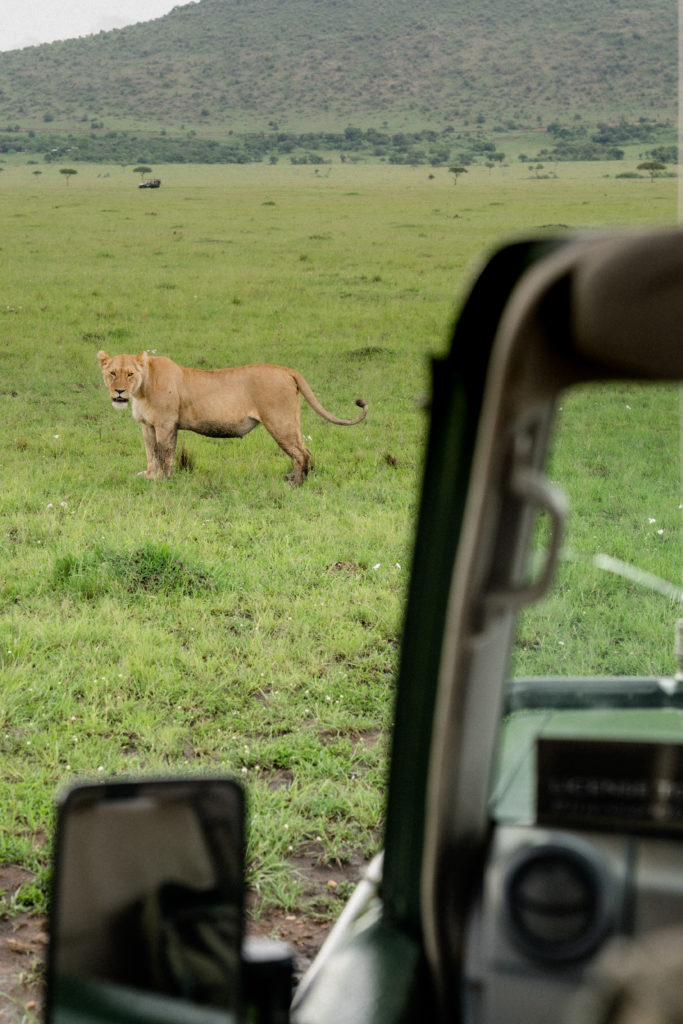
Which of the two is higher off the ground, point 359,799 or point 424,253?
point 424,253

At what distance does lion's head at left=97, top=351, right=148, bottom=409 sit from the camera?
666 cm

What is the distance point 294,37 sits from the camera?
7169 cm

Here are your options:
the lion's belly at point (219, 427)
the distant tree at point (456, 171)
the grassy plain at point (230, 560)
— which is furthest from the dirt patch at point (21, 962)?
the distant tree at point (456, 171)

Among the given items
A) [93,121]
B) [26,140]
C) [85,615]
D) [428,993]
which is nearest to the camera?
[428,993]

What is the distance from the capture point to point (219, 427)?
278 inches

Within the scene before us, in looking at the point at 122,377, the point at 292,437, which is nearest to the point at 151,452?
the point at 122,377

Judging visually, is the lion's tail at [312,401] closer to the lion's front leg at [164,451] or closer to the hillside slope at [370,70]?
the lion's front leg at [164,451]

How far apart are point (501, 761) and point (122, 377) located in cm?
602

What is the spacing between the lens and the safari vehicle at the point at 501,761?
2.31ft

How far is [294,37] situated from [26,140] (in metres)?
28.6

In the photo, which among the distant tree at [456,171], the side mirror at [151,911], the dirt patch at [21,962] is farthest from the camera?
the distant tree at [456,171]

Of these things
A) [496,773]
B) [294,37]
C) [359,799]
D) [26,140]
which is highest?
[294,37]

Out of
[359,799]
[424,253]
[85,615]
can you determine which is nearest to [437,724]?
[359,799]

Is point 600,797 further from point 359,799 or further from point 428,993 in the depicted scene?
point 359,799
